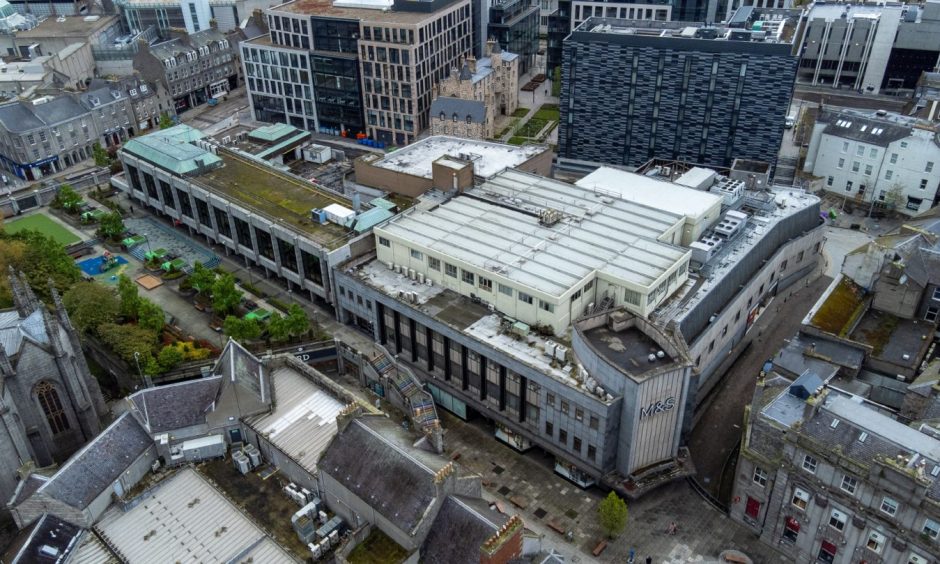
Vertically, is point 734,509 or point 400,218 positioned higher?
point 400,218

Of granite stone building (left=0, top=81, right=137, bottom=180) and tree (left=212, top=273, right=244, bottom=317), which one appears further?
granite stone building (left=0, top=81, right=137, bottom=180)

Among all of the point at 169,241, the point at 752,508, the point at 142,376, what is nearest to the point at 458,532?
the point at 752,508

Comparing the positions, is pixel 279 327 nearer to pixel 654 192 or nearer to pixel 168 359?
pixel 168 359

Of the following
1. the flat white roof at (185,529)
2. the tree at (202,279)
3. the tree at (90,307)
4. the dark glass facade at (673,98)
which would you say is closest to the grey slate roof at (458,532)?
the flat white roof at (185,529)

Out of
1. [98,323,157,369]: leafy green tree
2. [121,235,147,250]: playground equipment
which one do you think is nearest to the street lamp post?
[98,323,157,369]: leafy green tree

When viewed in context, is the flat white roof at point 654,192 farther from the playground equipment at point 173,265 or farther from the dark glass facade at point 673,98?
the playground equipment at point 173,265

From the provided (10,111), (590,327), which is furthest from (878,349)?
(10,111)

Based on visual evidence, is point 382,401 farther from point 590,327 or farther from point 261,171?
point 261,171

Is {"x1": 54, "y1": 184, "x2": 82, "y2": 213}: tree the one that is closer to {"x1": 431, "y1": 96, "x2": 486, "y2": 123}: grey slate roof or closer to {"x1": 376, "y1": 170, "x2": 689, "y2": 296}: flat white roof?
{"x1": 431, "y1": 96, "x2": 486, "y2": 123}: grey slate roof
